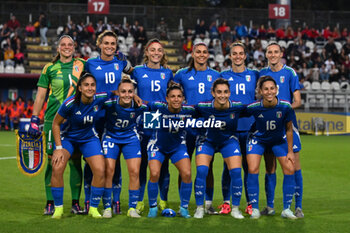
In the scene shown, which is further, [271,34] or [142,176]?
[271,34]

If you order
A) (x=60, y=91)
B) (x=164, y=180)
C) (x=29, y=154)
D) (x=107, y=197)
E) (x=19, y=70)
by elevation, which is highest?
(x=19, y=70)

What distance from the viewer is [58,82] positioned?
7930mm

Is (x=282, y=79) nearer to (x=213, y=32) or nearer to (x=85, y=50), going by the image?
(x=85, y=50)

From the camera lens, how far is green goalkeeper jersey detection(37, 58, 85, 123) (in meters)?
7.93

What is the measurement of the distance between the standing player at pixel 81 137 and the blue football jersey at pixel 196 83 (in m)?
1.07

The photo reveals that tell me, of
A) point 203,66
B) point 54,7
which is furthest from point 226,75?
point 54,7

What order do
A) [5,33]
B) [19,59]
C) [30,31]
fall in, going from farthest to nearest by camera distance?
[30,31], [5,33], [19,59]

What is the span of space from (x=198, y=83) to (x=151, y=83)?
589mm

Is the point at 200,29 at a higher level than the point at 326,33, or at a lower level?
higher

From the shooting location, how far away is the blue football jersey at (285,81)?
7.93 meters

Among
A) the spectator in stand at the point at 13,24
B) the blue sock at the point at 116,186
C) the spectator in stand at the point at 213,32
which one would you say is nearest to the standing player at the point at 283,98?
the blue sock at the point at 116,186

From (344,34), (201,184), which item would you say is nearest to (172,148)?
(201,184)

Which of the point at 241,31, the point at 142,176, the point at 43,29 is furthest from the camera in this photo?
the point at 241,31

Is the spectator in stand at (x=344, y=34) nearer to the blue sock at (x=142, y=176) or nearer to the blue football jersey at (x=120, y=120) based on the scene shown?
the blue sock at (x=142, y=176)
